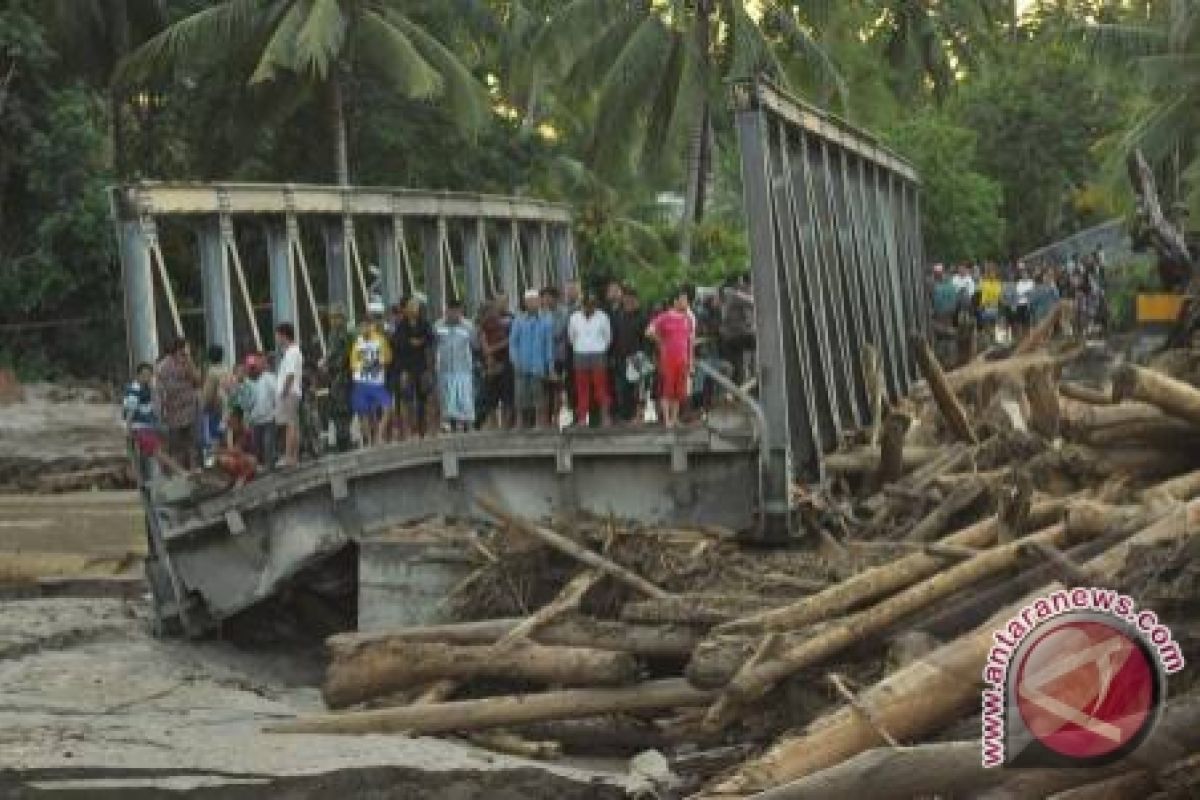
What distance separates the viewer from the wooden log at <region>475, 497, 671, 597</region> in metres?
13.6

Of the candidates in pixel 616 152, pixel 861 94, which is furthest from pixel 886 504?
pixel 861 94

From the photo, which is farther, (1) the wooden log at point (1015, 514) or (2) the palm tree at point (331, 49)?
(2) the palm tree at point (331, 49)

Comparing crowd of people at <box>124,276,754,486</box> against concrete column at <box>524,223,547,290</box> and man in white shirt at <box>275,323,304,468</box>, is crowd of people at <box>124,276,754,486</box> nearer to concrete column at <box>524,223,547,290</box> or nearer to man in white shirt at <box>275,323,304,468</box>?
man in white shirt at <box>275,323,304,468</box>

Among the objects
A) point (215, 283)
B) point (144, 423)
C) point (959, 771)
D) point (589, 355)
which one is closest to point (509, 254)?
point (215, 283)

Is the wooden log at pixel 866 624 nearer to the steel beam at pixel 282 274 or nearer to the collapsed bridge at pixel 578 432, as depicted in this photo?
the collapsed bridge at pixel 578 432

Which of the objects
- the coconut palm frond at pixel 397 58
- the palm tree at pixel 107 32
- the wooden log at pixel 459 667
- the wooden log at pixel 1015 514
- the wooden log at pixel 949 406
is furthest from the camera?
the palm tree at pixel 107 32

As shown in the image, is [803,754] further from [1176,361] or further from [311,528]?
[311,528]

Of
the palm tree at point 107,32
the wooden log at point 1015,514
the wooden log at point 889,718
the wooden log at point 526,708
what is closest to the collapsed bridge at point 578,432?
the wooden log at point 526,708

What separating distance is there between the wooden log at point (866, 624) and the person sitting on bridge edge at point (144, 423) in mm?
8396

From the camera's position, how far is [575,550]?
565 inches

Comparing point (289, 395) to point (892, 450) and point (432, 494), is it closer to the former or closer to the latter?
point (432, 494)

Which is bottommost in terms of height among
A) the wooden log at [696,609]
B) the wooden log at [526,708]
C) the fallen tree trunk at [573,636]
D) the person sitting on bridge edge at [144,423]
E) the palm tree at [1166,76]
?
the wooden log at [526,708]

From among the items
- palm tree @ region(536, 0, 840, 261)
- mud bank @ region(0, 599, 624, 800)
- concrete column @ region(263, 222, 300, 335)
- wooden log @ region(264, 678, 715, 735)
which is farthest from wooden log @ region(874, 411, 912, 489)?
Answer: palm tree @ region(536, 0, 840, 261)

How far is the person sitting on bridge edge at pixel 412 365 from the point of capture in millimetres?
17906
